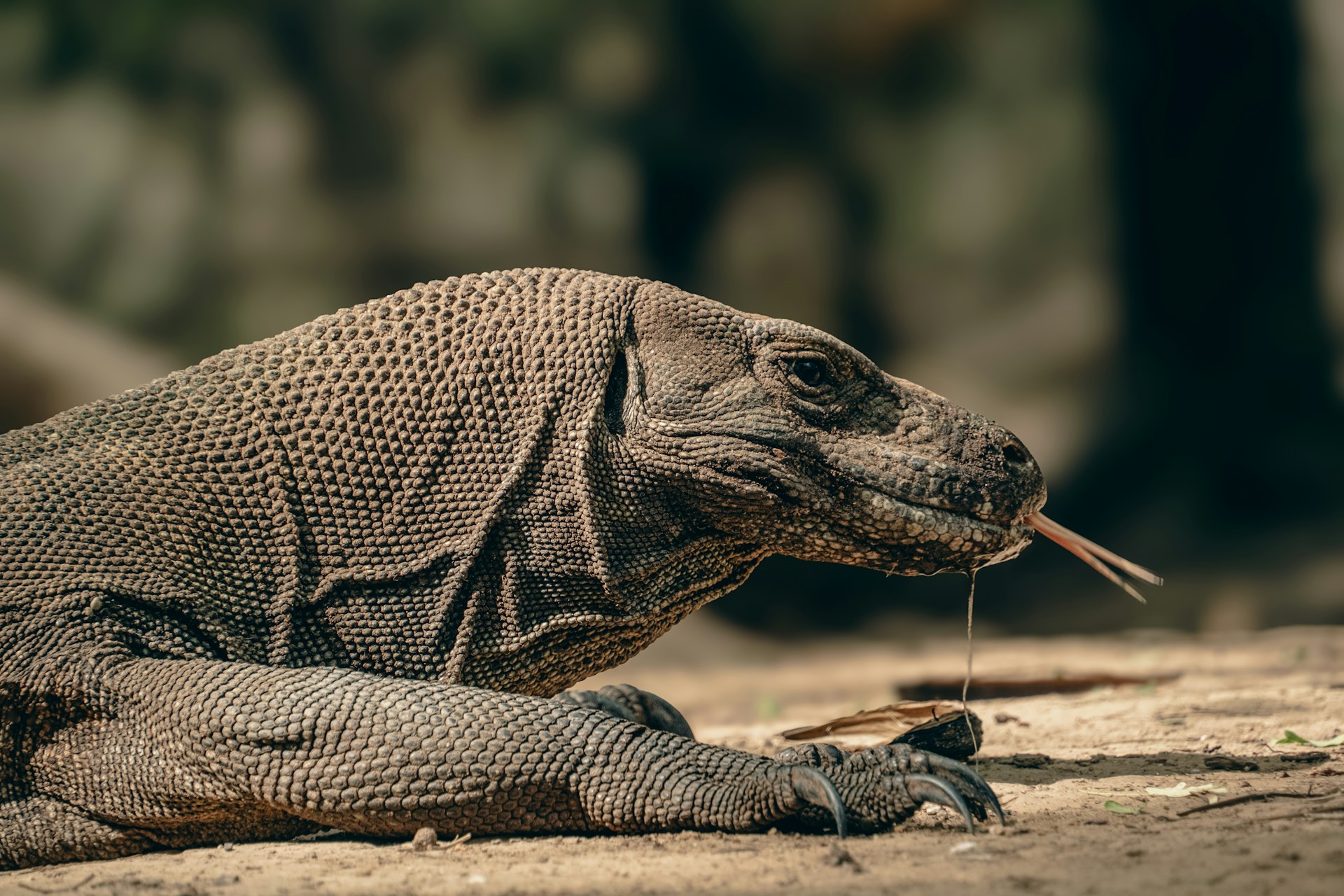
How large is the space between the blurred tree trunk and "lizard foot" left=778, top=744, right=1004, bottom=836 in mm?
9962

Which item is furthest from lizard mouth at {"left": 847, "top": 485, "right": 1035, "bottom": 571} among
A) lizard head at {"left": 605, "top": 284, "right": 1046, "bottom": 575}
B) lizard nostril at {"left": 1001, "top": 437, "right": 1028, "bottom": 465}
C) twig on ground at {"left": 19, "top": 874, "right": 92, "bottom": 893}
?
twig on ground at {"left": 19, "top": 874, "right": 92, "bottom": 893}

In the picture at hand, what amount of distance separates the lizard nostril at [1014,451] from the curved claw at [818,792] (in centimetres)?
154

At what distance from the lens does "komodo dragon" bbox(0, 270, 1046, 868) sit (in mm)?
3420

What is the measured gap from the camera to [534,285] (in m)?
4.56

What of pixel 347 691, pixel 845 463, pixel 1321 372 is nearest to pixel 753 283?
pixel 1321 372

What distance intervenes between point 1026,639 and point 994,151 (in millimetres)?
5553

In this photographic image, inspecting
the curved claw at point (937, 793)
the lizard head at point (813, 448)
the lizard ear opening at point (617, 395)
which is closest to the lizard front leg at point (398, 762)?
the curved claw at point (937, 793)

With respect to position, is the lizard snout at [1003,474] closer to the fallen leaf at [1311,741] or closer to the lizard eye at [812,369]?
the lizard eye at [812,369]

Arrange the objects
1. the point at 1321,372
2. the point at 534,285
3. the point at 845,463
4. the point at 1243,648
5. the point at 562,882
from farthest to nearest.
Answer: the point at 1321,372, the point at 1243,648, the point at 534,285, the point at 845,463, the point at 562,882

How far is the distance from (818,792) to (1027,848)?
57 cm

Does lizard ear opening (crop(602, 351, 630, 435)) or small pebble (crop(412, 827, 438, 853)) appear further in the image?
lizard ear opening (crop(602, 351, 630, 435))

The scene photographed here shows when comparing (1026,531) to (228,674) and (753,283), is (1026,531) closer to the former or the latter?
(228,674)

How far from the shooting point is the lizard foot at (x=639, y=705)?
16.0 ft

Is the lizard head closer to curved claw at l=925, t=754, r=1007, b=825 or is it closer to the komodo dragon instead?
the komodo dragon
